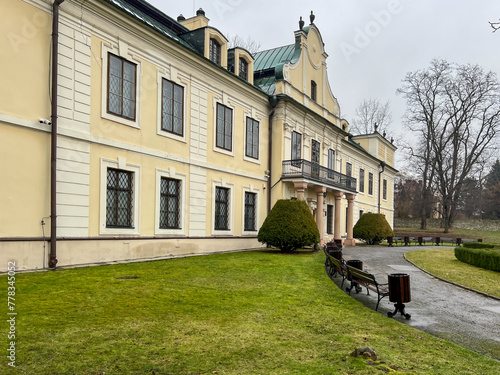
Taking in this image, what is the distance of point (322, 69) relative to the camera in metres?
29.1

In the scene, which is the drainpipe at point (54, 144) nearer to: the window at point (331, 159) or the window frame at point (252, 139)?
the window frame at point (252, 139)

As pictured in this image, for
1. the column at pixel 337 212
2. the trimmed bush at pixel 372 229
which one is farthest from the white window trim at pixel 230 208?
the trimmed bush at pixel 372 229

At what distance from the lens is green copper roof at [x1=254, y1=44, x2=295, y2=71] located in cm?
2636

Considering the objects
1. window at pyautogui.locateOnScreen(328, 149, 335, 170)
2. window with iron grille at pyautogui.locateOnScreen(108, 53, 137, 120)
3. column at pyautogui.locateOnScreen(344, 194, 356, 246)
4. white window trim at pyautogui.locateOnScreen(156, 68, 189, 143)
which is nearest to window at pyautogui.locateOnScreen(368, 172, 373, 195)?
column at pyautogui.locateOnScreen(344, 194, 356, 246)

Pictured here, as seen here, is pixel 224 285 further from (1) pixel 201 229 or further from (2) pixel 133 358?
(1) pixel 201 229

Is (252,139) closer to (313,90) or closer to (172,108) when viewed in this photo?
(172,108)

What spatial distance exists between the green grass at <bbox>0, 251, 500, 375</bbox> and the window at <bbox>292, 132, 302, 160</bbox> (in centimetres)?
1559

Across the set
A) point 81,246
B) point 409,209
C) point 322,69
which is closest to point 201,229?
point 81,246

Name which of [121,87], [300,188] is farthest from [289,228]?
[121,87]

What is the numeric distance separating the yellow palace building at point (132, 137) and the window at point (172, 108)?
0.06 metres

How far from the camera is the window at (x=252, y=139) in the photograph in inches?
845

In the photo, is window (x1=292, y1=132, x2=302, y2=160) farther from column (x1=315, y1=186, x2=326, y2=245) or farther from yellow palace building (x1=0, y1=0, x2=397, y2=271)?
column (x1=315, y1=186, x2=326, y2=245)

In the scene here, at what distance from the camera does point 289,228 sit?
1856cm

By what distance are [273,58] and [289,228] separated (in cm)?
1351
